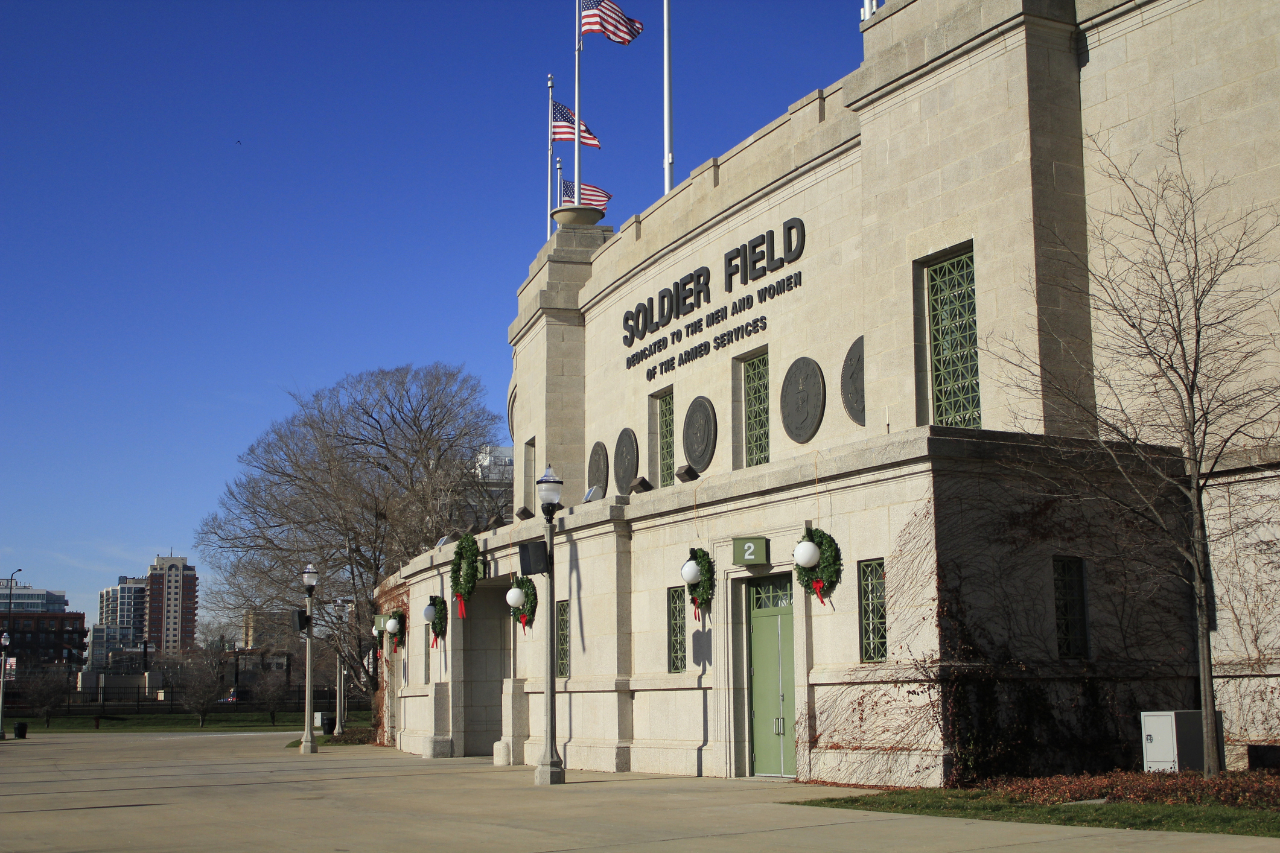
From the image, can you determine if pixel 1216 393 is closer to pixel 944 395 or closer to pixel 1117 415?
pixel 1117 415

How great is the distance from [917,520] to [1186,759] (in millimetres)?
→ 3883

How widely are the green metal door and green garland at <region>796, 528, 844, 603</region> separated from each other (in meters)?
1.32

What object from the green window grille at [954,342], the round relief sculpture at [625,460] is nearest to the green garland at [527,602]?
the round relief sculpture at [625,460]

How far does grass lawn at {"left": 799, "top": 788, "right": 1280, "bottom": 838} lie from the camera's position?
401 inches

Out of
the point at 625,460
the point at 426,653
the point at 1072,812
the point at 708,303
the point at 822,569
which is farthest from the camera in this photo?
the point at 426,653

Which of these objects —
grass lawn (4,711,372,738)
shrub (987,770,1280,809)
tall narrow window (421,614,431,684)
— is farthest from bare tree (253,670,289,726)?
shrub (987,770,1280,809)

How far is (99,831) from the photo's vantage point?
40.7 feet

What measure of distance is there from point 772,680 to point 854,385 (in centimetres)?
565

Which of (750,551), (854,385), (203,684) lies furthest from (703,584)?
(203,684)

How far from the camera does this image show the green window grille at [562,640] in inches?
Answer: 861

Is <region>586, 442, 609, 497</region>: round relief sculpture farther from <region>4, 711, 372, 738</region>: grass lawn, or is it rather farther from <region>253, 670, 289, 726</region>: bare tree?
<region>253, 670, 289, 726</region>: bare tree

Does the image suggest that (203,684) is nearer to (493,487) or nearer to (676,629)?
(493,487)

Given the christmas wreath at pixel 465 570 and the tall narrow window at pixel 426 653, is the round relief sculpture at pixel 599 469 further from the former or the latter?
the tall narrow window at pixel 426 653

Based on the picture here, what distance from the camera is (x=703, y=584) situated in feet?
58.5
